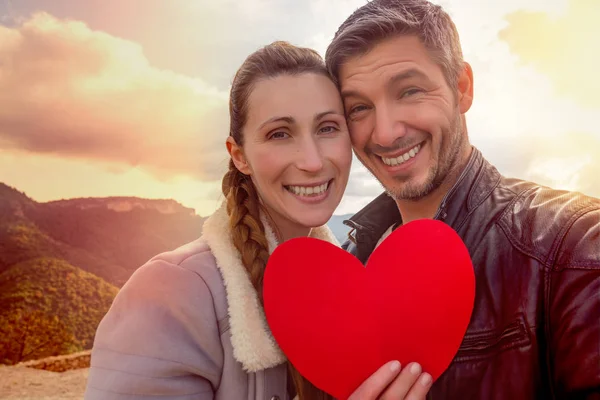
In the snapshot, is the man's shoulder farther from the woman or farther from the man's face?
the woman

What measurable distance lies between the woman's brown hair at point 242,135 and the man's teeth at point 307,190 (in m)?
0.19

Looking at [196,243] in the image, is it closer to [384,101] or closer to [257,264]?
Result: [257,264]

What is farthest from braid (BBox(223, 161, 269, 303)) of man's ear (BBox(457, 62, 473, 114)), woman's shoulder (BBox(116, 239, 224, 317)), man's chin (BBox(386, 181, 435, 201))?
man's ear (BBox(457, 62, 473, 114))

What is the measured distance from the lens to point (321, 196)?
209 cm

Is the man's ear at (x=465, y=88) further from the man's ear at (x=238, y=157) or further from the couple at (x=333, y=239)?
the man's ear at (x=238, y=157)

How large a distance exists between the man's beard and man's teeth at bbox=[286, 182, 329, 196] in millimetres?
594

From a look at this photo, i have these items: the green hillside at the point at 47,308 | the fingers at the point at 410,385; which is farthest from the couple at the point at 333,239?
the green hillside at the point at 47,308

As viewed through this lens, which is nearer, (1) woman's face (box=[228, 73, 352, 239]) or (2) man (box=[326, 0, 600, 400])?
(2) man (box=[326, 0, 600, 400])

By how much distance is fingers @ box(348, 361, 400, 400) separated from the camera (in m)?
1.37

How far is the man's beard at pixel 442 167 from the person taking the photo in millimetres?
2422

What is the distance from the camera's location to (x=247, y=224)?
200 centimetres

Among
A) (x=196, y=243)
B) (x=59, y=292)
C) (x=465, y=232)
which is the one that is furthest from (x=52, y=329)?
(x=465, y=232)

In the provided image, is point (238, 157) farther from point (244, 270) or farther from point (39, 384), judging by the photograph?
point (39, 384)

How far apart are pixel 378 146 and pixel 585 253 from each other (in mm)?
1047
